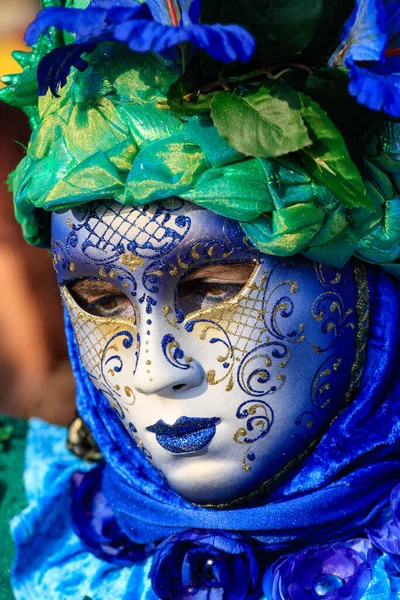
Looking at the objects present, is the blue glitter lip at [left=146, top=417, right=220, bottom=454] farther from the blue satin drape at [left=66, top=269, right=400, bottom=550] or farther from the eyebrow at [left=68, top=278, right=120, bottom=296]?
the eyebrow at [left=68, top=278, right=120, bottom=296]

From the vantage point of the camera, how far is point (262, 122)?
123 cm

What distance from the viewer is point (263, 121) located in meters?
1.23

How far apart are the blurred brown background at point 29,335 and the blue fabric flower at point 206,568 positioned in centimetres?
101

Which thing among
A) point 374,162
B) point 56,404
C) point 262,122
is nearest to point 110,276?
point 262,122

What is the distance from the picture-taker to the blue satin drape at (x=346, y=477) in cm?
150

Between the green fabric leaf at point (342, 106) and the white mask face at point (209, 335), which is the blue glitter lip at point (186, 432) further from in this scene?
the green fabric leaf at point (342, 106)

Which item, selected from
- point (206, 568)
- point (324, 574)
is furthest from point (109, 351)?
point (324, 574)

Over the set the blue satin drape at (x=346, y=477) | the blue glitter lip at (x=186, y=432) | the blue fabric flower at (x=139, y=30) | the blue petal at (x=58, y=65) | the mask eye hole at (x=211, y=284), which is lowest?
the blue satin drape at (x=346, y=477)

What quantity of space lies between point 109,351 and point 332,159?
56 cm

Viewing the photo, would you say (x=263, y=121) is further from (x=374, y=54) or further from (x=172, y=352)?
(x=172, y=352)

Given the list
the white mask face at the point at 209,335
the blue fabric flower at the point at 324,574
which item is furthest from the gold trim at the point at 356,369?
the blue fabric flower at the point at 324,574

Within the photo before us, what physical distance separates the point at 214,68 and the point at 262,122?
5.5 inches

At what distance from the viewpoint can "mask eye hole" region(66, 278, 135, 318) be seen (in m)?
1.48

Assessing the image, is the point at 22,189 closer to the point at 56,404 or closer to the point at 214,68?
the point at 214,68
